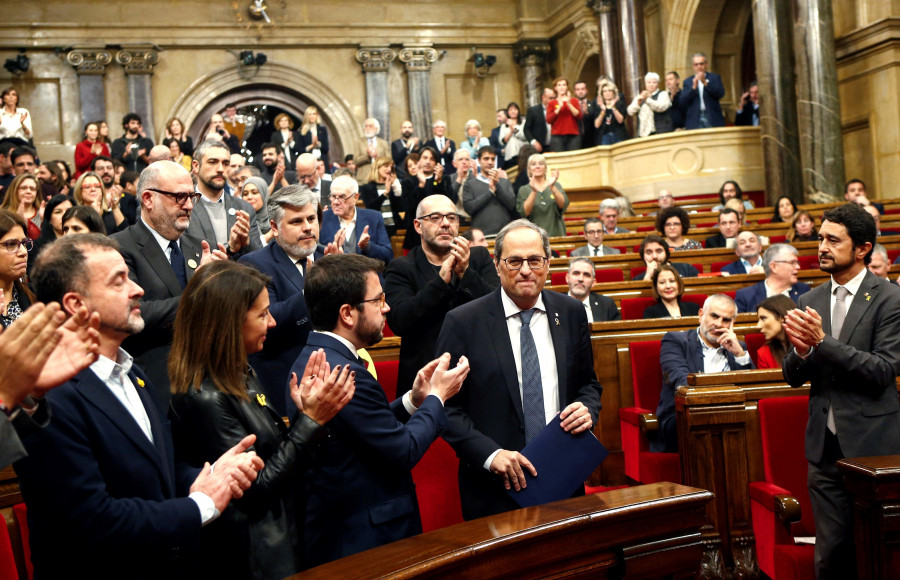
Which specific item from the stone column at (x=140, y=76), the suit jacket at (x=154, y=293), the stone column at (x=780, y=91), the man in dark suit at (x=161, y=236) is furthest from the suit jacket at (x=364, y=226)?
the stone column at (x=140, y=76)

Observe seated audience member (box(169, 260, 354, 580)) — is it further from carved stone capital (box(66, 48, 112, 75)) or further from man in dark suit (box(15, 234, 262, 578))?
carved stone capital (box(66, 48, 112, 75))

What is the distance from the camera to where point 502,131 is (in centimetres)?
1113

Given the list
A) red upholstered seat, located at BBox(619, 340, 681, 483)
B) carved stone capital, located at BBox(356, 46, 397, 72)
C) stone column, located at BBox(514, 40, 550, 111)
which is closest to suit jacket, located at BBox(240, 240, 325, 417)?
red upholstered seat, located at BBox(619, 340, 681, 483)

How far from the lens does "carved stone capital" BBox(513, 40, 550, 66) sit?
15.1 metres

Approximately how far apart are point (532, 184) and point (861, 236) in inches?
147

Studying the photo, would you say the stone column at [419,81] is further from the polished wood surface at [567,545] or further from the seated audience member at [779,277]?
the polished wood surface at [567,545]

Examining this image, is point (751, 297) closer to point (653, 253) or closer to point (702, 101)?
point (653, 253)

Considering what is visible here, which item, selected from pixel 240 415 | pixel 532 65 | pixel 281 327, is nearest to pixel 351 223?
pixel 281 327

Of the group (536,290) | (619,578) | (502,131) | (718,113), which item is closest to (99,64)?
(502,131)

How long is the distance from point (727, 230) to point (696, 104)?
397 centimetres

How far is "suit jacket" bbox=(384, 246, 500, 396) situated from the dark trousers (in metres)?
1.21

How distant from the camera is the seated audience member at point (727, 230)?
7.15 metres

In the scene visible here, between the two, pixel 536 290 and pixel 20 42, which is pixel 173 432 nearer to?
pixel 536 290

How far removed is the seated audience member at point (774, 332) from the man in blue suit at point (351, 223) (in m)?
1.72
